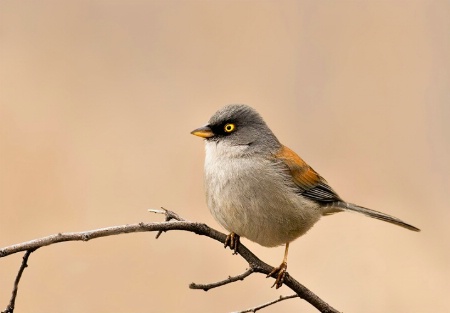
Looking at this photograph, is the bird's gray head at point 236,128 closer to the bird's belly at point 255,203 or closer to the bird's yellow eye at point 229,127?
the bird's yellow eye at point 229,127

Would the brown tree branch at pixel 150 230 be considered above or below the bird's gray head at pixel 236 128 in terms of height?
below

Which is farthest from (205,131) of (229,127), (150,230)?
(150,230)

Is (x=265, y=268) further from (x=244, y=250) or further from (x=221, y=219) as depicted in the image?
(x=221, y=219)

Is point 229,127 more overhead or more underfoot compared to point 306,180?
more overhead

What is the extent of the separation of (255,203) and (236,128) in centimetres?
44

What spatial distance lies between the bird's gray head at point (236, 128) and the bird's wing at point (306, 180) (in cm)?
19

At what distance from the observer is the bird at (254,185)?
3.04m

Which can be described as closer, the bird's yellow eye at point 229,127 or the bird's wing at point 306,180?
the bird's yellow eye at point 229,127

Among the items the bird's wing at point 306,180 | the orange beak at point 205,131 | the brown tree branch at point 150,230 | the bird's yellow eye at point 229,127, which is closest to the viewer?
the brown tree branch at point 150,230

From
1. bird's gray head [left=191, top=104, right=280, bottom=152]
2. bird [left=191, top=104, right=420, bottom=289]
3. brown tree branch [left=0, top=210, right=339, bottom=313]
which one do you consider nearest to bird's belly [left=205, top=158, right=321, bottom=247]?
bird [left=191, top=104, right=420, bottom=289]

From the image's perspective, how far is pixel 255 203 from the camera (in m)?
3.11

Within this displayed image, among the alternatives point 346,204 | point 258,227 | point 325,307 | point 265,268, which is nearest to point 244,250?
point 265,268

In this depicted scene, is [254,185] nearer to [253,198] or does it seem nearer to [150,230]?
[253,198]

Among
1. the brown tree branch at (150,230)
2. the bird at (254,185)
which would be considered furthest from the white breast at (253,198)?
the brown tree branch at (150,230)
